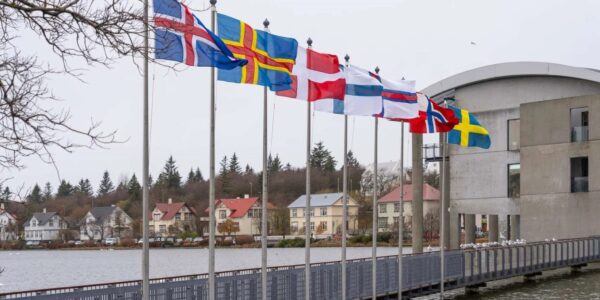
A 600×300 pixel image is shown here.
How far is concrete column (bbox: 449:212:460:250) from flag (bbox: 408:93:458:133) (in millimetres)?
35725

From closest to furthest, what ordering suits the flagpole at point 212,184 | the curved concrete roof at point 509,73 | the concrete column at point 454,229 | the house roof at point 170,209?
the flagpole at point 212,184
the curved concrete roof at point 509,73
the concrete column at point 454,229
the house roof at point 170,209

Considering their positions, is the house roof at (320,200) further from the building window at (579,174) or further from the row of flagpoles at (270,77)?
the row of flagpoles at (270,77)

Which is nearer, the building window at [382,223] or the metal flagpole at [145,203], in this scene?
the metal flagpole at [145,203]

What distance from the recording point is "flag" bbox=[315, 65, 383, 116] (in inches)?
894

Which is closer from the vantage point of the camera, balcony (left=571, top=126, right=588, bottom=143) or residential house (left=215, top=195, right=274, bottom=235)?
balcony (left=571, top=126, right=588, bottom=143)

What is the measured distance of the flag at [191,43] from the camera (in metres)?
14.6

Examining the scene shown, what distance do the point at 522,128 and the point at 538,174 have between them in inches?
134

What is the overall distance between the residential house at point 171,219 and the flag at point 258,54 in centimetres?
12636

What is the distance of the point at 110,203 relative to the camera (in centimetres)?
18238

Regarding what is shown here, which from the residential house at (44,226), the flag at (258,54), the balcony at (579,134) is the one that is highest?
the balcony at (579,134)

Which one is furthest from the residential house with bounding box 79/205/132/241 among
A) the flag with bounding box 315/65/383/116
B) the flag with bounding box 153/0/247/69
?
the flag with bounding box 153/0/247/69

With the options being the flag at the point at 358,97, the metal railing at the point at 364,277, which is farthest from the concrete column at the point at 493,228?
the flag at the point at 358,97

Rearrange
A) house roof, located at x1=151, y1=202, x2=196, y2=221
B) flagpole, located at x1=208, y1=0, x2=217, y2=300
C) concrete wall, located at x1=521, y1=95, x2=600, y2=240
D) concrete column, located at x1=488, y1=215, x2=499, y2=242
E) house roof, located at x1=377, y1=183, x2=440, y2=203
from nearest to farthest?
flagpole, located at x1=208, y1=0, x2=217, y2=300, concrete wall, located at x1=521, y1=95, x2=600, y2=240, concrete column, located at x1=488, y1=215, x2=499, y2=242, house roof, located at x1=377, y1=183, x2=440, y2=203, house roof, located at x1=151, y1=202, x2=196, y2=221

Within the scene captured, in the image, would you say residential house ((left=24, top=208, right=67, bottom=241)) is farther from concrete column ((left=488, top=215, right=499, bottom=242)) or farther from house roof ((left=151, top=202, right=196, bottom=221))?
concrete column ((left=488, top=215, right=499, bottom=242))
